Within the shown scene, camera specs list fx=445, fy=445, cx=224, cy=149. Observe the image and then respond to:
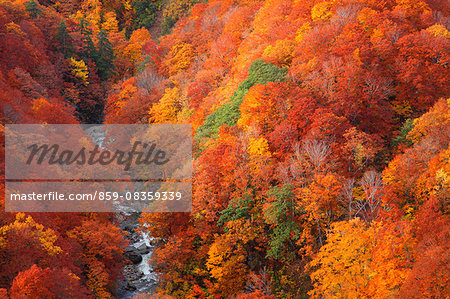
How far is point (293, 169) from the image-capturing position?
130 feet

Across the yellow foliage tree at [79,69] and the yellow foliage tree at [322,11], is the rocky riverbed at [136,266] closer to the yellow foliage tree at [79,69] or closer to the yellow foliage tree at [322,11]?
the yellow foliage tree at [79,69]

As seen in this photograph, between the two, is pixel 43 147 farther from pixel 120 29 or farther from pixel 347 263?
pixel 120 29

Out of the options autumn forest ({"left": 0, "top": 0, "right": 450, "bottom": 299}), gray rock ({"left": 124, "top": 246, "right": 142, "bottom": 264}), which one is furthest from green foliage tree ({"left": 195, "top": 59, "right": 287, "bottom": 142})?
gray rock ({"left": 124, "top": 246, "right": 142, "bottom": 264})

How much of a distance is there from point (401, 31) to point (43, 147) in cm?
4369

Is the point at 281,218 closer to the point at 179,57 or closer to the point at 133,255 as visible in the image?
the point at 133,255

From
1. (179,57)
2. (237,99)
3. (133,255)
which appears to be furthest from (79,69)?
(133,255)

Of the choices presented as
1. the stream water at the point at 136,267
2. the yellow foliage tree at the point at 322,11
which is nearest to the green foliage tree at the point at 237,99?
the yellow foliage tree at the point at 322,11

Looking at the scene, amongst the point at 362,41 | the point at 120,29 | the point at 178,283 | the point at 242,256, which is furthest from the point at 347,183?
the point at 120,29

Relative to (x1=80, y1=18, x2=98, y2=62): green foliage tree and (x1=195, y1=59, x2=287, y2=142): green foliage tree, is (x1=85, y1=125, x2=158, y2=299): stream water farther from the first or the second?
(x1=80, y1=18, x2=98, y2=62): green foliage tree

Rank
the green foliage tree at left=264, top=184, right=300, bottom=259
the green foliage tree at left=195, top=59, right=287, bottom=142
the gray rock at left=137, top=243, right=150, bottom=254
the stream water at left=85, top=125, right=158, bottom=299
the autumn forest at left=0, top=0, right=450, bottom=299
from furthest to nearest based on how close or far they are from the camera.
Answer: the gray rock at left=137, top=243, right=150, bottom=254 < the green foliage tree at left=195, top=59, right=287, bottom=142 < the stream water at left=85, top=125, right=158, bottom=299 < the green foliage tree at left=264, top=184, right=300, bottom=259 < the autumn forest at left=0, top=0, right=450, bottom=299

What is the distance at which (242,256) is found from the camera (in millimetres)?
39875

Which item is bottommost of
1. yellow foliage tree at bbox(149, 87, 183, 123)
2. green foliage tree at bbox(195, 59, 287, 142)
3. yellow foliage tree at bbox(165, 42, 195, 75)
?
green foliage tree at bbox(195, 59, 287, 142)

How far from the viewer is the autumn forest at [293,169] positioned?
3238cm

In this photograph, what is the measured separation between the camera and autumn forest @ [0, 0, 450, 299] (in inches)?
1275
